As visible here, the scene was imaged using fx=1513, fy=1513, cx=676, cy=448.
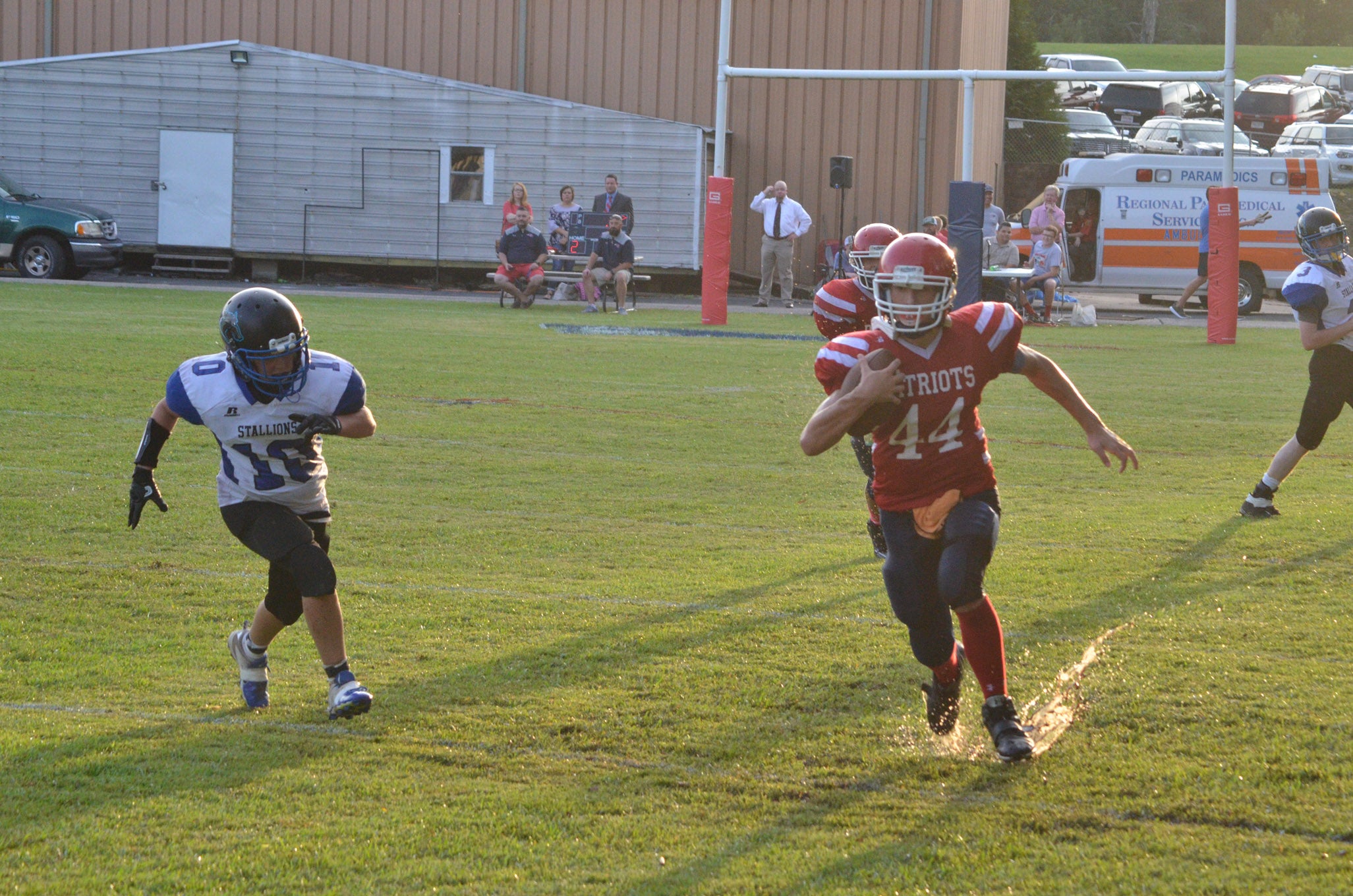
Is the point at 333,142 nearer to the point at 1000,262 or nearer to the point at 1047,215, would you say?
the point at 1000,262

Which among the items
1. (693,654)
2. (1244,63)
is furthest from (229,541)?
(1244,63)

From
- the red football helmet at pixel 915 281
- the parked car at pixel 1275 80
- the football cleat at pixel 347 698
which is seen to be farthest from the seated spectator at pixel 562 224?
the parked car at pixel 1275 80

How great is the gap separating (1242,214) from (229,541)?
22175 millimetres

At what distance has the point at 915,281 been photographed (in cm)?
455

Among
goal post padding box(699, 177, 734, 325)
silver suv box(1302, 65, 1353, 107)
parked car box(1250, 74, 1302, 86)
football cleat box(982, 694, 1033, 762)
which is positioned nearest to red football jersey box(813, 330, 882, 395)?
football cleat box(982, 694, 1033, 762)

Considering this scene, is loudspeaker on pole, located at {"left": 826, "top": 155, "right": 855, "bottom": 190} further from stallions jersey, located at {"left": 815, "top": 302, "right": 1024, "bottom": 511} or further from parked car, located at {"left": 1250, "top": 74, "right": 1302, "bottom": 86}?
parked car, located at {"left": 1250, "top": 74, "right": 1302, "bottom": 86}

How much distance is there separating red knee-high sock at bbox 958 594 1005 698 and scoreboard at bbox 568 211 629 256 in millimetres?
20928

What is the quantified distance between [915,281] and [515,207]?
2073 cm

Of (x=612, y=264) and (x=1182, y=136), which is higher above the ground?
(x=1182, y=136)

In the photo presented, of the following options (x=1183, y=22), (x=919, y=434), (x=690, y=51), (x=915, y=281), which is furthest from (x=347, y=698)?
(x=1183, y=22)

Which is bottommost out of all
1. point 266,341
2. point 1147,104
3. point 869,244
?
point 266,341

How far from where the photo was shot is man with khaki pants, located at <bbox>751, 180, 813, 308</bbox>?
2497 cm

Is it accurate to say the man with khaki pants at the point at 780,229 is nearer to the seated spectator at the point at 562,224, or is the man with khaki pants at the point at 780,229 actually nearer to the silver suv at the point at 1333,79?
the seated spectator at the point at 562,224

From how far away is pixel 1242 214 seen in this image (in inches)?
1021
